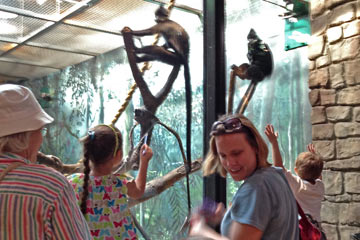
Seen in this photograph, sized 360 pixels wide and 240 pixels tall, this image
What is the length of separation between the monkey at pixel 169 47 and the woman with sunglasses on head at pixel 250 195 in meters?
0.70

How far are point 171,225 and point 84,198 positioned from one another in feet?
1.80

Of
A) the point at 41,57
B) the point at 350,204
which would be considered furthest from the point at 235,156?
the point at 350,204

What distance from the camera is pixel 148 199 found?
1.62 meters

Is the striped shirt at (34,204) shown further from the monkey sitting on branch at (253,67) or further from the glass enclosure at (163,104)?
the monkey sitting on branch at (253,67)

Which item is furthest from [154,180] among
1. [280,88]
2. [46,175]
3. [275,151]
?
[280,88]

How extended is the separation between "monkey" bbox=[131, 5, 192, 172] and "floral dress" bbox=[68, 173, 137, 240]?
0.48 meters

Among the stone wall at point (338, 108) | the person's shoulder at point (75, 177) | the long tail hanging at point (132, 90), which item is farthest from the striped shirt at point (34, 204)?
the stone wall at point (338, 108)

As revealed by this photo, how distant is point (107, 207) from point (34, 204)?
1.81 feet

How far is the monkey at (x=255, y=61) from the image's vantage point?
2.01 m

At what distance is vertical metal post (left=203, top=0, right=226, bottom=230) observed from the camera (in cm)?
184

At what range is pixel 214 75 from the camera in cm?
186

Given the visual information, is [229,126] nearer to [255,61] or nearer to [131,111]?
[131,111]

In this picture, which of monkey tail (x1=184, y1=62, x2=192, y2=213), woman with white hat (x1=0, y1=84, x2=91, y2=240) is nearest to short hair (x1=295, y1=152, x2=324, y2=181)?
monkey tail (x1=184, y1=62, x2=192, y2=213)

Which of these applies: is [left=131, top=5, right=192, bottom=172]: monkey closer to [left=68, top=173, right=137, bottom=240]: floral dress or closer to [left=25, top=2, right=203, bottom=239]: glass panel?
[left=25, top=2, right=203, bottom=239]: glass panel
